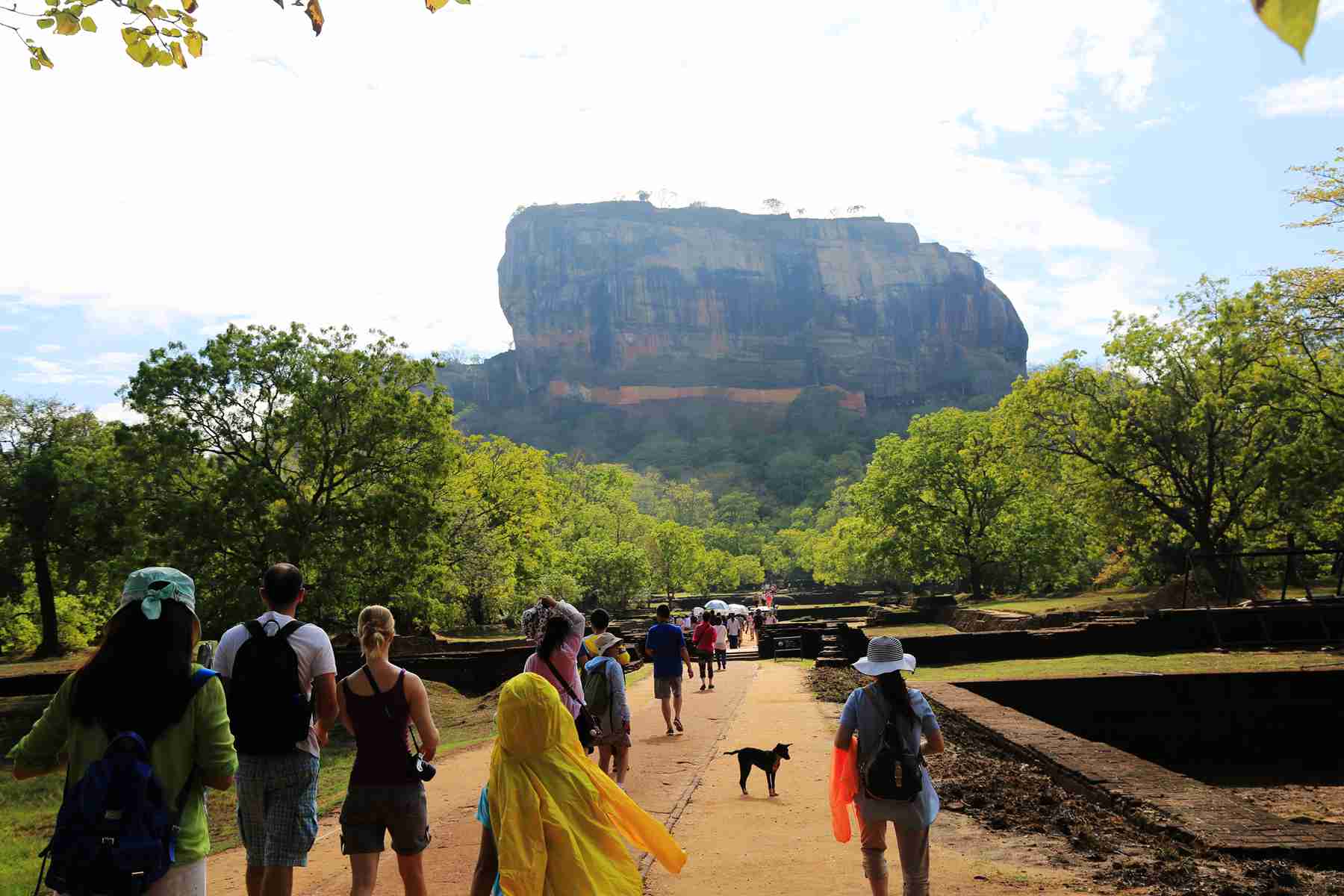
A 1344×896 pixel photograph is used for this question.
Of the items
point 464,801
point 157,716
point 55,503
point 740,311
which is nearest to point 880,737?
point 157,716

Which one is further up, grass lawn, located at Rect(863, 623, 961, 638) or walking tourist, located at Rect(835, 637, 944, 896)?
walking tourist, located at Rect(835, 637, 944, 896)

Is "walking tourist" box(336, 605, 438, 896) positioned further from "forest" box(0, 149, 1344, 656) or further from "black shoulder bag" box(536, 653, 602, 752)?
"forest" box(0, 149, 1344, 656)

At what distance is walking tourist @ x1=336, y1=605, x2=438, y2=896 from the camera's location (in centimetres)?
451

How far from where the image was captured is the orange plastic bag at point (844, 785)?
4930 mm

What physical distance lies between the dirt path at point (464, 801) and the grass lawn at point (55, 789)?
0.90 m

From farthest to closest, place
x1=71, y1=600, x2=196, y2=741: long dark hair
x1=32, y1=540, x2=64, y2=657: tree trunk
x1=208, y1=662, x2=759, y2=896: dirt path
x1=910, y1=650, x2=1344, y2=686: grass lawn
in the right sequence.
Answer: x1=32, y1=540, x2=64, y2=657: tree trunk, x1=910, y1=650, x2=1344, y2=686: grass lawn, x1=208, y1=662, x2=759, y2=896: dirt path, x1=71, y1=600, x2=196, y2=741: long dark hair

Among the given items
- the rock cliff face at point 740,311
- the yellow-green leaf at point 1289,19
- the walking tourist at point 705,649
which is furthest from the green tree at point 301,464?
the rock cliff face at point 740,311

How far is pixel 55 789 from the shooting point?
13.8 meters

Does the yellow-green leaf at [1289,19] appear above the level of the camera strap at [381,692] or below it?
above

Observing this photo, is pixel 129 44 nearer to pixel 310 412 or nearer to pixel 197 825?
pixel 197 825

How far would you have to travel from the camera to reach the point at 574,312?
17225cm

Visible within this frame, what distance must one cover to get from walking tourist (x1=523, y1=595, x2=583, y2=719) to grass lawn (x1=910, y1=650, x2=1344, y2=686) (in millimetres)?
9866

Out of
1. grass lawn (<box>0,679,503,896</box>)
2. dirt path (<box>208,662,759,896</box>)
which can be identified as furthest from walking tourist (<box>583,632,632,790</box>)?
grass lawn (<box>0,679,503,896</box>)

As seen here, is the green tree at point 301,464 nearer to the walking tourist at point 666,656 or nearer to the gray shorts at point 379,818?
the walking tourist at point 666,656
